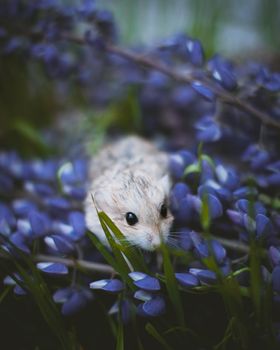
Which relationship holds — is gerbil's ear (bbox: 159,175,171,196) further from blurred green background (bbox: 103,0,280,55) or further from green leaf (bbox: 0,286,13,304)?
blurred green background (bbox: 103,0,280,55)

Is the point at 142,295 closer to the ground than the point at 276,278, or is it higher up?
closer to the ground

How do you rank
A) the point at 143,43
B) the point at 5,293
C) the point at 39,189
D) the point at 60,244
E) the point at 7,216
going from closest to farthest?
the point at 5,293 < the point at 60,244 < the point at 7,216 < the point at 39,189 < the point at 143,43

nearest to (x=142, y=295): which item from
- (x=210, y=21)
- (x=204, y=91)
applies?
(x=204, y=91)

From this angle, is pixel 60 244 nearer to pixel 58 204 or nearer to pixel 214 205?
pixel 58 204

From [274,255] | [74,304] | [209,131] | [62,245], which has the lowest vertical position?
[74,304]

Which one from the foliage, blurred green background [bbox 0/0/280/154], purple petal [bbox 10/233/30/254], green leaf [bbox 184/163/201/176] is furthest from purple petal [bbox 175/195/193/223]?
blurred green background [bbox 0/0/280/154]

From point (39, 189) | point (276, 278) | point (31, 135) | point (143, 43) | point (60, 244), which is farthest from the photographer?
point (143, 43)

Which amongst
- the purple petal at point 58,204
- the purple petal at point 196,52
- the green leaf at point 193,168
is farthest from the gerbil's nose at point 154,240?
the purple petal at point 196,52
